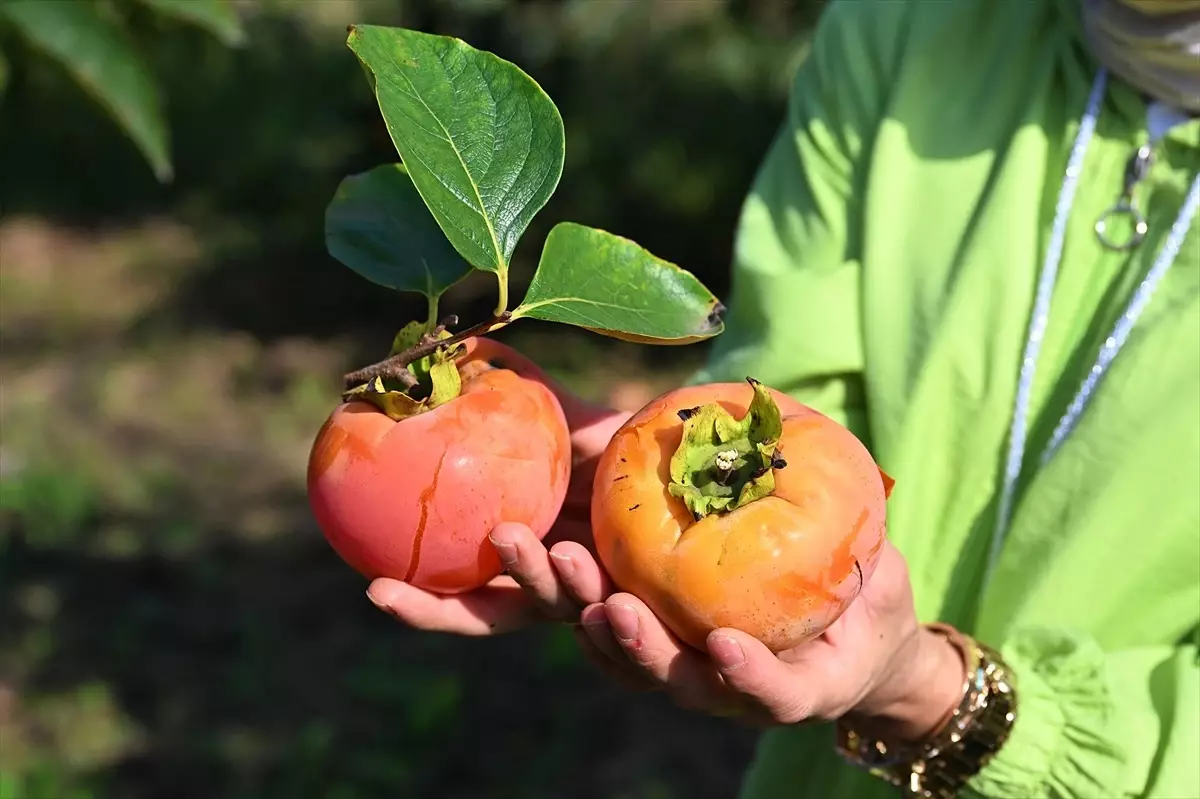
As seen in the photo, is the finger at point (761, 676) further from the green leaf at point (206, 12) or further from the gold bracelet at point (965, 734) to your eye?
the green leaf at point (206, 12)

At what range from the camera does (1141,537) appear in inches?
35.3

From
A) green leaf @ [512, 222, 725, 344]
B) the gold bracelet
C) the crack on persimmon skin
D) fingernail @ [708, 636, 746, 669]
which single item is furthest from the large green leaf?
the gold bracelet

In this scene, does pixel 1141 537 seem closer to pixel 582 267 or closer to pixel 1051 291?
pixel 1051 291

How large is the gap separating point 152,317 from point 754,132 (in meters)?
2.09

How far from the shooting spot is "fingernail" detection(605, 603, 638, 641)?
0.74 meters

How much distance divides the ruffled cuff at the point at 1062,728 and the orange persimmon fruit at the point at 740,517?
0.78 ft

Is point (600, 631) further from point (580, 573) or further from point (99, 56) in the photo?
point (99, 56)

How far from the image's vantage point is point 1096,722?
3.00 ft

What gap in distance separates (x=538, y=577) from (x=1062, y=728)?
443 mm

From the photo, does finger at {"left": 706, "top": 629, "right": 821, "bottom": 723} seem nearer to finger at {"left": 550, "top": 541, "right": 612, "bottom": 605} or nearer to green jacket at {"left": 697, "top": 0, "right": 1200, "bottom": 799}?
finger at {"left": 550, "top": 541, "right": 612, "bottom": 605}

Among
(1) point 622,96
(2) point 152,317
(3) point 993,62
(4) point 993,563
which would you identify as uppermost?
(3) point 993,62

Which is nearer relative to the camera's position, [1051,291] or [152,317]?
[1051,291]

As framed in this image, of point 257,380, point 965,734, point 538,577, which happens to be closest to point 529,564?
point 538,577

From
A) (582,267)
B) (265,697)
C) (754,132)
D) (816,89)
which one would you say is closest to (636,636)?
(582,267)
